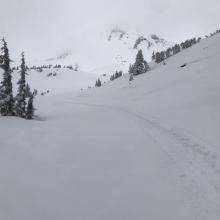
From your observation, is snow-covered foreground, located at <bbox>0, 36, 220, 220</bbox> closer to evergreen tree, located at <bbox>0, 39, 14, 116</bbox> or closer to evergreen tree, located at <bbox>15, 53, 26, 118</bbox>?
evergreen tree, located at <bbox>0, 39, 14, 116</bbox>

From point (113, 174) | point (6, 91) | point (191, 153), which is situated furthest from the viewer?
point (6, 91)

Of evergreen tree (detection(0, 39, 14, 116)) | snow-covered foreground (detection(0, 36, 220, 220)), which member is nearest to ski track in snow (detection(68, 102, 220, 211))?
snow-covered foreground (detection(0, 36, 220, 220))

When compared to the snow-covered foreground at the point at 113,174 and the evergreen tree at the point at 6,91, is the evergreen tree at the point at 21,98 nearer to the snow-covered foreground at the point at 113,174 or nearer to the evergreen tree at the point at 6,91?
the evergreen tree at the point at 6,91

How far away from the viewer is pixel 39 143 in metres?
18.6

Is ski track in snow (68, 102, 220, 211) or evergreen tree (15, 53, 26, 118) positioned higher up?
evergreen tree (15, 53, 26, 118)

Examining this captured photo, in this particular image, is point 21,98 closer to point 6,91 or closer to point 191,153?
point 6,91

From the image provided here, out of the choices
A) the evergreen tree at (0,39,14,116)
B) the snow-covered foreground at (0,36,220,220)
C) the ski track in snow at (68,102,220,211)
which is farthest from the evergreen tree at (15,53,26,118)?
the ski track in snow at (68,102,220,211)

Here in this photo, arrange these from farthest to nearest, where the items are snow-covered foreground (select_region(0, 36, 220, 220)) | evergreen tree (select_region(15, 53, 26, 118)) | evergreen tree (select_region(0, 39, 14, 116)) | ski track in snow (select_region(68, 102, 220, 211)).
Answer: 1. evergreen tree (select_region(15, 53, 26, 118))
2. evergreen tree (select_region(0, 39, 14, 116))
3. ski track in snow (select_region(68, 102, 220, 211))
4. snow-covered foreground (select_region(0, 36, 220, 220))

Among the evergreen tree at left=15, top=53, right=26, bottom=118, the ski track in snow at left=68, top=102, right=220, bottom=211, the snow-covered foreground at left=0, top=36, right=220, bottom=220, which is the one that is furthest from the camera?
the evergreen tree at left=15, top=53, right=26, bottom=118

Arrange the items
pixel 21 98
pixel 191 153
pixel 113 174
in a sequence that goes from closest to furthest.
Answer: pixel 113 174
pixel 191 153
pixel 21 98

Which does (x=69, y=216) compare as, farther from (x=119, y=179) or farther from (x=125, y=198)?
(x=119, y=179)

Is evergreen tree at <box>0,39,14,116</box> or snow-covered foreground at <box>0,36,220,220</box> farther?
evergreen tree at <box>0,39,14,116</box>

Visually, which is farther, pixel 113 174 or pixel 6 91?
pixel 6 91

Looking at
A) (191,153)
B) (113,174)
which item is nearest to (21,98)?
(191,153)
